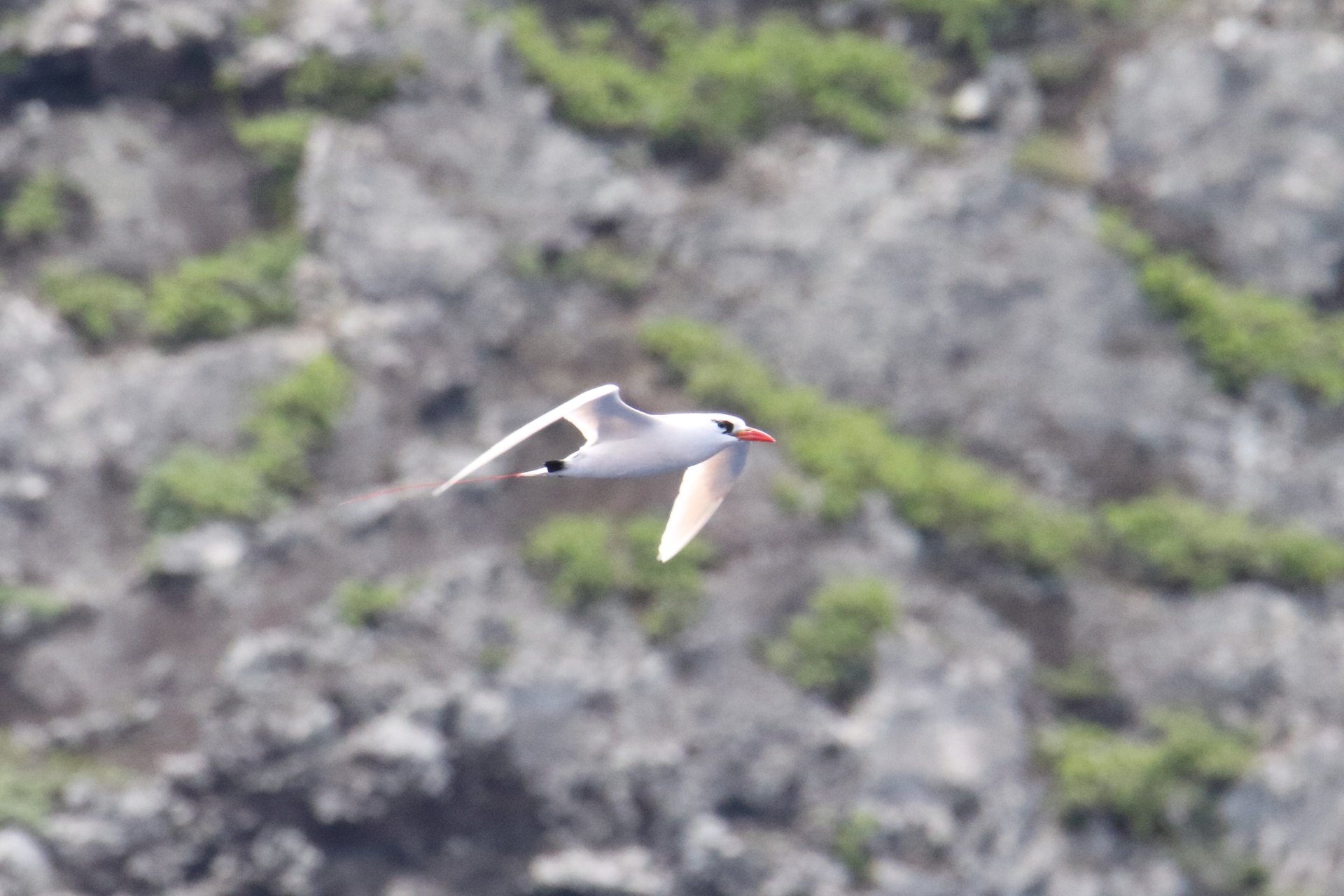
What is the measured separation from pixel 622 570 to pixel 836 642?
201cm

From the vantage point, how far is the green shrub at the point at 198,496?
674 inches

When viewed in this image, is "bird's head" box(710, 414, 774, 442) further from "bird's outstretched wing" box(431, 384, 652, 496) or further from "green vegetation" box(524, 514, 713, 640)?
"green vegetation" box(524, 514, 713, 640)

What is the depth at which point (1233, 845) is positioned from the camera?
55.6ft

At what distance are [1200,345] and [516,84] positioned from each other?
745 centimetres

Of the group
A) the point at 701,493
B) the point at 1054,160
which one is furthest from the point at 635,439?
the point at 1054,160

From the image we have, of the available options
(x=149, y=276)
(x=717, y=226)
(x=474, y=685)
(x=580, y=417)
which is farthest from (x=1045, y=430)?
(x=580, y=417)

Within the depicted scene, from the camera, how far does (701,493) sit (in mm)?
11055

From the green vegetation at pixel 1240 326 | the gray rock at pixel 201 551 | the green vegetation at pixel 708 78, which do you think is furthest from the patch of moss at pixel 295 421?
the green vegetation at pixel 1240 326

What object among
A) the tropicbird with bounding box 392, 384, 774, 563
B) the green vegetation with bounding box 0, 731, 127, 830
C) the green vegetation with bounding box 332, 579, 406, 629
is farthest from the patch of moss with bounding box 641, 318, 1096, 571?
the tropicbird with bounding box 392, 384, 774, 563

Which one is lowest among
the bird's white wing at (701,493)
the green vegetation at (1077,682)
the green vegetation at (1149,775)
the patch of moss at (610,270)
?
the green vegetation at (1149,775)

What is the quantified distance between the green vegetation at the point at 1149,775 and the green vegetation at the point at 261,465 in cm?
719

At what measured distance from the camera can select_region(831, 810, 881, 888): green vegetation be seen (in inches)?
648

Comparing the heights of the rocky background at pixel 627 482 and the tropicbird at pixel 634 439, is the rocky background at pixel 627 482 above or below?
below

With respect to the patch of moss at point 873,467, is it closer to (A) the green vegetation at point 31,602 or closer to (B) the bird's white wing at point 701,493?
(A) the green vegetation at point 31,602
